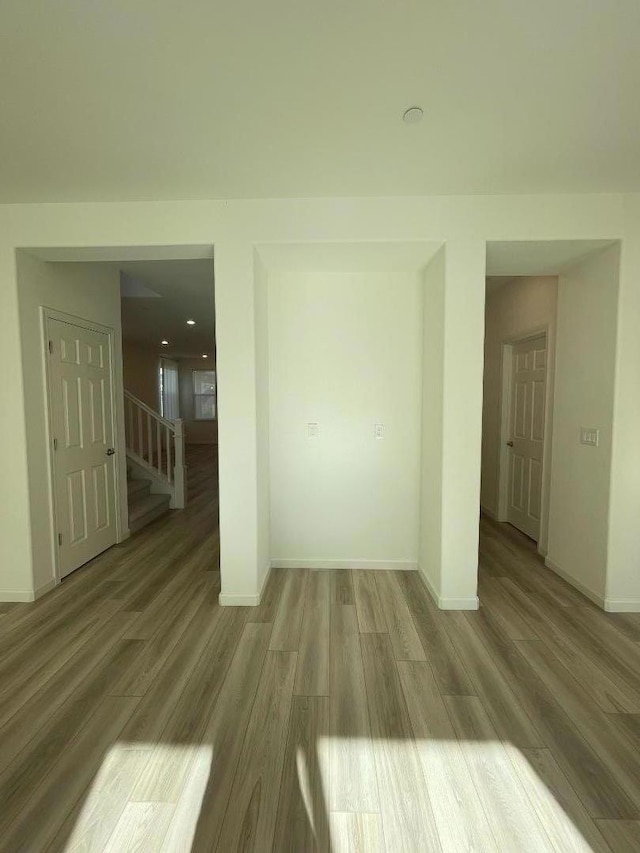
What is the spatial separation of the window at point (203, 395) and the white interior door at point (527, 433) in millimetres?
8518

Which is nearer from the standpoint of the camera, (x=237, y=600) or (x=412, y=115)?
(x=412, y=115)

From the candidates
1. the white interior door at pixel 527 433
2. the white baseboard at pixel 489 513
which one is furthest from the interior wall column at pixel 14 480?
the white baseboard at pixel 489 513

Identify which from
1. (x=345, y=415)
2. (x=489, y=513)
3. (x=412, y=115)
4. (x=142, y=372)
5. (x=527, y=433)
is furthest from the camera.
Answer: (x=142, y=372)

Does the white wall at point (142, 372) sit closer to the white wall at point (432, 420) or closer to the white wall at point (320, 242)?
the white wall at point (320, 242)

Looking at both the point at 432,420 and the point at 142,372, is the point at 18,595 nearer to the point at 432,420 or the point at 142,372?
the point at 432,420

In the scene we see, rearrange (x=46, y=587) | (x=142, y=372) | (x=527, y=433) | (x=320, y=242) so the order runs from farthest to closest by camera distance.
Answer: (x=142, y=372) → (x=527, y=433) → (x=46, y=587) → (x=320, y=242)

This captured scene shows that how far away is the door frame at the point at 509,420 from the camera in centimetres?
328

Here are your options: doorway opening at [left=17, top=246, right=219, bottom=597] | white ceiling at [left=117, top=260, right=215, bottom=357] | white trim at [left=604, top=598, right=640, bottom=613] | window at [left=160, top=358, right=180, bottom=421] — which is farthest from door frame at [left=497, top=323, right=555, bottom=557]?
window at [left=160, top=358, right=180, bottom=421]

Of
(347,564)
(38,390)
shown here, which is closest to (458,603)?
(347,564)

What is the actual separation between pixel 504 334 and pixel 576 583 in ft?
8.46

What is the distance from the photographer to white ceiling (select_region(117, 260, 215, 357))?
12.6ft

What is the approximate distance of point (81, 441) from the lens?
317 cm

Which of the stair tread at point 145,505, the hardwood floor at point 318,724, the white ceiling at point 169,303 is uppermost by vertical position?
the white ceiling at point 169,303

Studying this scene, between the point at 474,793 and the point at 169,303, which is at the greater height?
the point at 169,303
